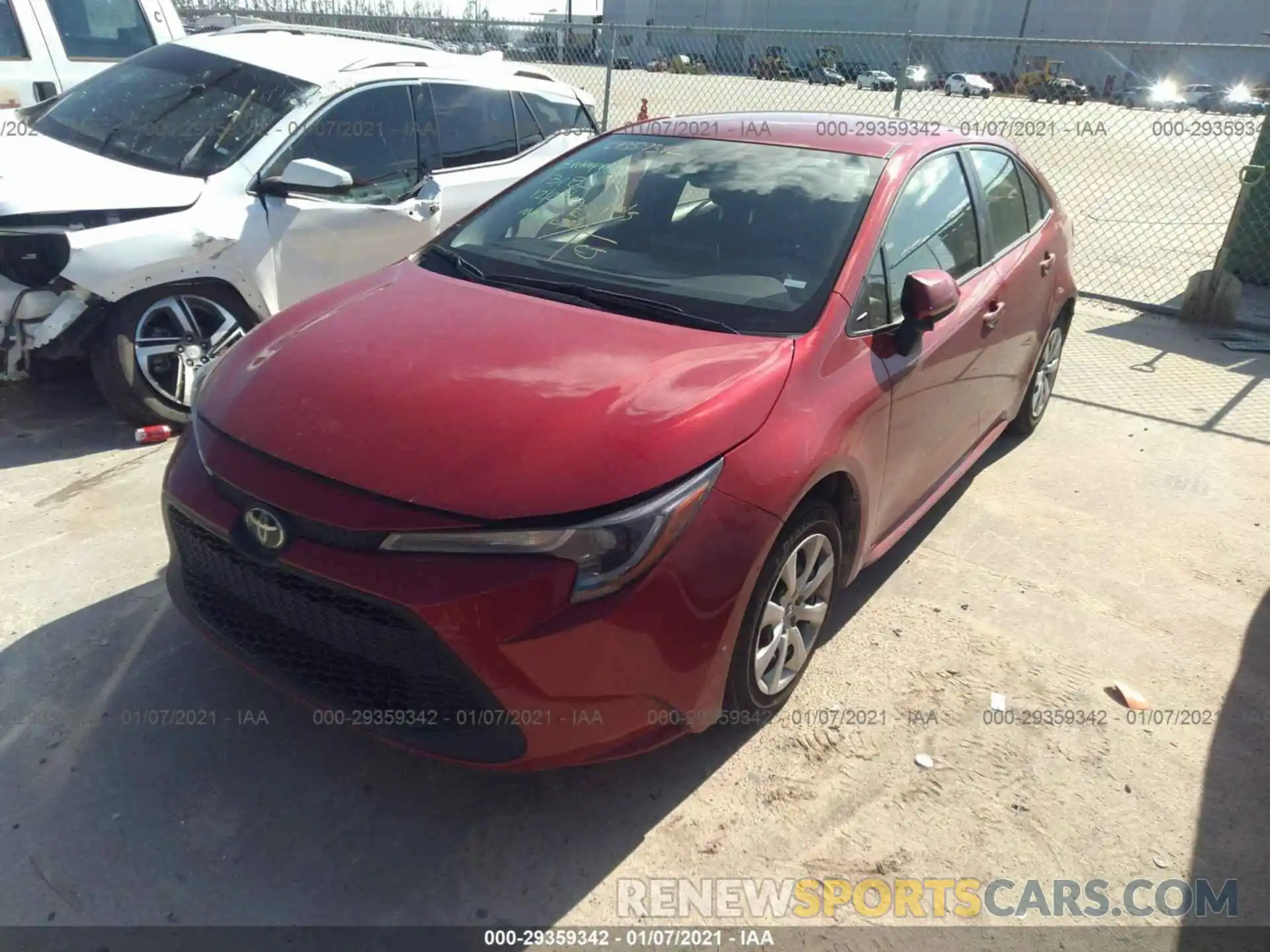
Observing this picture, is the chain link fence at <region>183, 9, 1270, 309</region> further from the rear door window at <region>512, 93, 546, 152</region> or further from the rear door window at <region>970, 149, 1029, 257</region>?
the rear door window at <region>970, 149, 1029, 257</region>

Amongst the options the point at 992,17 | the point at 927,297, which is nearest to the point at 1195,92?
the point at 927,297

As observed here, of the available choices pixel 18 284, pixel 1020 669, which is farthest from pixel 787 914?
pixel 18 284

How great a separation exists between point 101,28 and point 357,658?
7.31m

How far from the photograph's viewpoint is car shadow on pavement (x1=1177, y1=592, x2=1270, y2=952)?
2.45m

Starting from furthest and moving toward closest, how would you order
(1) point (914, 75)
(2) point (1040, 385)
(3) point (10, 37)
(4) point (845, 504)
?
(1) point (914, 75) < (3) point (10, 37) < (2) point (1040, 385) < (4) point (845, 504)

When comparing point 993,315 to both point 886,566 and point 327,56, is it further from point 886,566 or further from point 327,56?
point 327,56

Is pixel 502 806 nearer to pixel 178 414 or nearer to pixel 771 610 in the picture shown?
pixel 771 610

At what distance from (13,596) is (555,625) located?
233 centimetres

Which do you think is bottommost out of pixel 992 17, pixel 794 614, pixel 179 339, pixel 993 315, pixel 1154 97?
A: pixel 992 17

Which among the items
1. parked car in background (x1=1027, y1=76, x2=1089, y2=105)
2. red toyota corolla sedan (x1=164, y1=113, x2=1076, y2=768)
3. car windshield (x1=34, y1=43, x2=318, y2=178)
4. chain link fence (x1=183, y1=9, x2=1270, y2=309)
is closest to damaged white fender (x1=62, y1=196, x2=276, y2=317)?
car windshield (x1=34, y1=43, x2=318, y2=178)

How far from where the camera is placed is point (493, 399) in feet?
7.87

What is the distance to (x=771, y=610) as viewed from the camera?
8.58ft

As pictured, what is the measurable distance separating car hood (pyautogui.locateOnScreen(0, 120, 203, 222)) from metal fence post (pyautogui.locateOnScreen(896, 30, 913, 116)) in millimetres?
6413

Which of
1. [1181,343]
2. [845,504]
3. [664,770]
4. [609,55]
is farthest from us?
[609,55]
